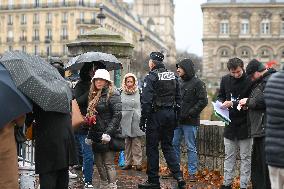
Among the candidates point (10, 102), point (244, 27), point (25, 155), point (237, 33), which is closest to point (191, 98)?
point (25, 155)

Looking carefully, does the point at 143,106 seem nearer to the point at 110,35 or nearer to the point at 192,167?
the point at 192,167

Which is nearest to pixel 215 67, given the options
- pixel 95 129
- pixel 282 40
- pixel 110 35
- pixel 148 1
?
pixel 282 40

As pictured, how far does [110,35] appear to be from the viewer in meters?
13.4

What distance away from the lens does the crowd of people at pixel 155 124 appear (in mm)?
6793

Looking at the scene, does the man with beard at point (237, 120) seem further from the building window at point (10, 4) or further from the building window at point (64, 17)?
the building window at point (10, 4)

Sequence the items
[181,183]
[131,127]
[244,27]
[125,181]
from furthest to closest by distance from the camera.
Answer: [244,27] → [131,127] → [125,181] → [181,183]

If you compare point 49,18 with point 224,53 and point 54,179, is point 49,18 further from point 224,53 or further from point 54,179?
point 54,179

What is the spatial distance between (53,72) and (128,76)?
396cm

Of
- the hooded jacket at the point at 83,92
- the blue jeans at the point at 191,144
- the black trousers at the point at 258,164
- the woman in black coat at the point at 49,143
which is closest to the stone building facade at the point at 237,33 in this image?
the blue jeans at the point at 191,144

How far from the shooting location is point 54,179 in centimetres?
690

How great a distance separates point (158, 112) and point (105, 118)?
1.02 metres

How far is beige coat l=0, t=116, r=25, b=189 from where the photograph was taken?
19.5ft

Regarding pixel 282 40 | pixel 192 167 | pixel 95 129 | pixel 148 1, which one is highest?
pixel 148 1

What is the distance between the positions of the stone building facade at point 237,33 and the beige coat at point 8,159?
76803mm
